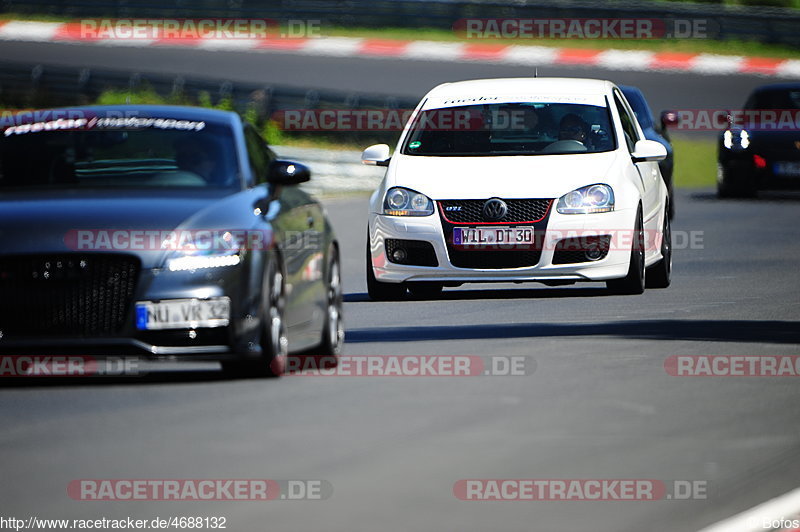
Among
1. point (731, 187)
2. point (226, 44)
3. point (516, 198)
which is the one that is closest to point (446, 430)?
point (516, 198)

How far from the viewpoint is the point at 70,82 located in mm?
28641

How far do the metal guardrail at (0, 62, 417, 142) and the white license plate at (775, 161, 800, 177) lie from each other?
18.5ft

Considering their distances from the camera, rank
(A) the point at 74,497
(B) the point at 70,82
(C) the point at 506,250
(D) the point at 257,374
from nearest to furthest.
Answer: (A) the point at 74,497 → (D) the point at 257,374 → (C) the point at 506,250 → (B) the point at 70,82

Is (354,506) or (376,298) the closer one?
(354,506)

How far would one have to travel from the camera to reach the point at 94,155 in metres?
10.5

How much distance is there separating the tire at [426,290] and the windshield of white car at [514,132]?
1.03 m

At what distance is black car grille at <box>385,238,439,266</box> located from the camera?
13.7 meters

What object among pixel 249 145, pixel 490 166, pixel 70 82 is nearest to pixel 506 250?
pixel 490 166

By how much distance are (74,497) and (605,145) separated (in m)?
8.04

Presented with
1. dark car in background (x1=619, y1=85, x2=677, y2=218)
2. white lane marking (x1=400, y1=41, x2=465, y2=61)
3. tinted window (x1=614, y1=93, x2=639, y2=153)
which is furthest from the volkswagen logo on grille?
white lane marking (x1=400, y1=41, x2=465, y2=61)

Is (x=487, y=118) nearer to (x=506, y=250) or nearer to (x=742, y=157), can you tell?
(x=506, y=250)

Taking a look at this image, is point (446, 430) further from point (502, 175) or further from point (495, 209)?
point (502, 175)

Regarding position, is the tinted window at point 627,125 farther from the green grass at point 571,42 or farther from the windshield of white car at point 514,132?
the green grass at point 571,42

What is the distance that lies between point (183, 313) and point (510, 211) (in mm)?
4618
